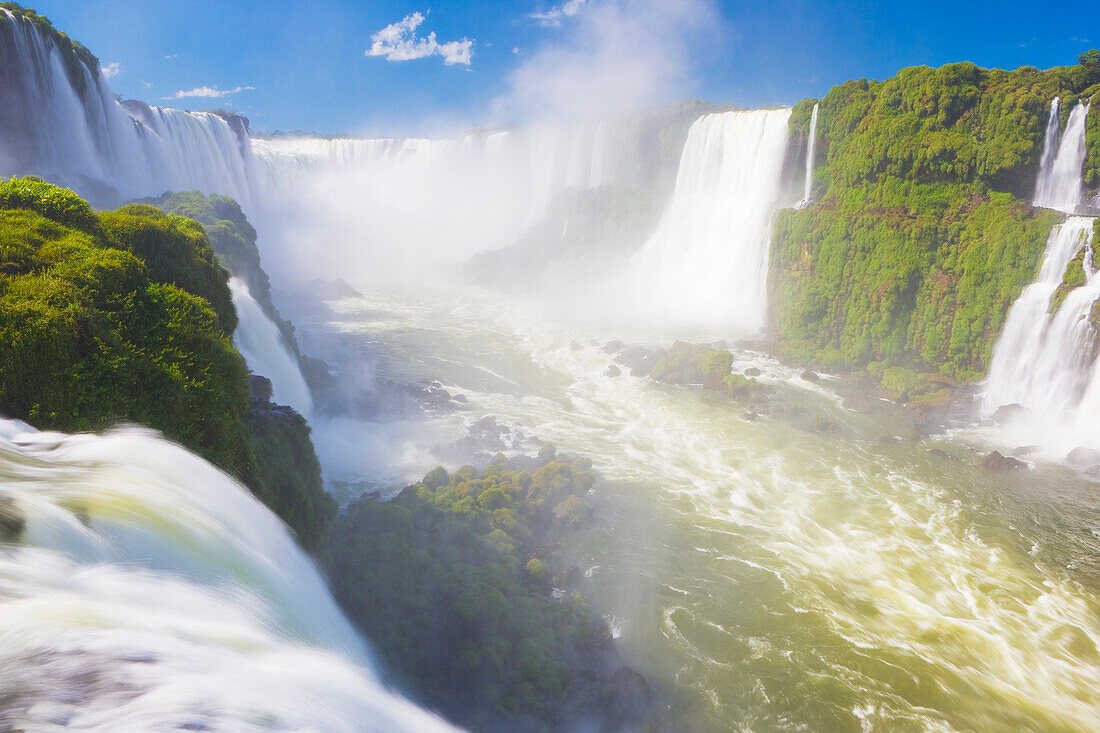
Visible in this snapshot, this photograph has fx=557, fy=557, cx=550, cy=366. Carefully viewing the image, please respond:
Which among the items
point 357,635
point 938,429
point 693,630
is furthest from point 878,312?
point 357,635

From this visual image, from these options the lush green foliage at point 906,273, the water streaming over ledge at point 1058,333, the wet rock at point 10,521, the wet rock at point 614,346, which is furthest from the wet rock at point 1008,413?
the wet rock at point 10,521

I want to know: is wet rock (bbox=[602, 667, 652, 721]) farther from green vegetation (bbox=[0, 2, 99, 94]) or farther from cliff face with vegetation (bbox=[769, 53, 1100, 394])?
green vegetation (bbox=[0, 2, 99, 94])

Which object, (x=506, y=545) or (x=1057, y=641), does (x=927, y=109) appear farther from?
(x=506, y=545)

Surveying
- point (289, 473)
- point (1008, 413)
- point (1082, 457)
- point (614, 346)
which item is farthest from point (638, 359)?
point (289, 473)

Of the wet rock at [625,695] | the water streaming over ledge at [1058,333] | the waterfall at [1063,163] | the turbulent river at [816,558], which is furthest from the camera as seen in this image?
the waterfall at [1063,163]

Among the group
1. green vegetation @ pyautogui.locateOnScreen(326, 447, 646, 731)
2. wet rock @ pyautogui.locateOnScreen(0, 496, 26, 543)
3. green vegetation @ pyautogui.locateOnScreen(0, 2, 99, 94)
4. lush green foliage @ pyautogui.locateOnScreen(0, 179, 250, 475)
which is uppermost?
green vegetation @ pyautogui.locateOnScreen(0, 2, 99, 94)

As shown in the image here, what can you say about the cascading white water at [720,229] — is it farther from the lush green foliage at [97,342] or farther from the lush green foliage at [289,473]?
the lush green foliage at [97,342]

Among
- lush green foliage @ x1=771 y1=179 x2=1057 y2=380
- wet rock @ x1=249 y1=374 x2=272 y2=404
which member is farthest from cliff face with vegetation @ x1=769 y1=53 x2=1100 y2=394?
wet rock @ x1=249 y1=374 x2=272 y2=404
